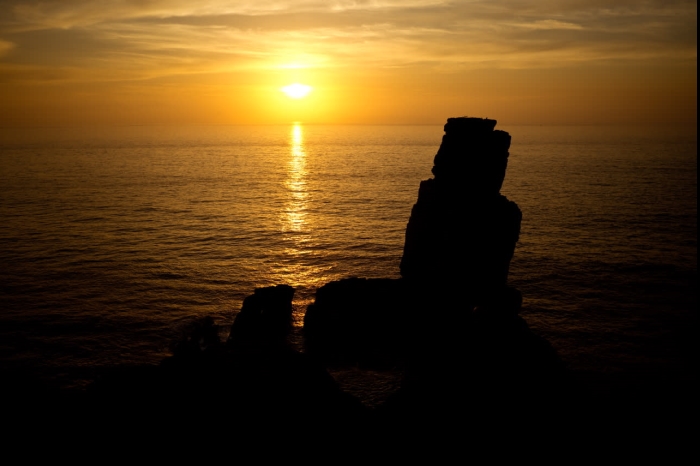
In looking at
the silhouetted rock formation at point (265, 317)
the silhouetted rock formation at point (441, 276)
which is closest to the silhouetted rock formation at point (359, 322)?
the silhouetted rock formation at point (441, 276)

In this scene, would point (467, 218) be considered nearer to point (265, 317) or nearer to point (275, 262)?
point (265, 317)

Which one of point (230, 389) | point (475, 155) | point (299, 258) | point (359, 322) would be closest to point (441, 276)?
point (359, 322)

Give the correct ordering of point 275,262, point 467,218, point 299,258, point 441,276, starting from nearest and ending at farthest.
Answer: point 467,218 < point 441,276 < point 275,262 < point 299,258

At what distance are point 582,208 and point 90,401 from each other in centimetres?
9753

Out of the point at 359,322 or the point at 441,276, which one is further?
the point at 441,276

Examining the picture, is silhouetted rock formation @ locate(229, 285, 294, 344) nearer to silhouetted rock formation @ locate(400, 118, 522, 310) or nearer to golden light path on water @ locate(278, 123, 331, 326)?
golden light path on water @ locate(278, 123, 331, 326)

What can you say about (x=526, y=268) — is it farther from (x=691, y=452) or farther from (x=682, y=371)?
(x=691, y=452)

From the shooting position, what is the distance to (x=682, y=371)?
34875 millimetres

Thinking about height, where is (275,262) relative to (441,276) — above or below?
below

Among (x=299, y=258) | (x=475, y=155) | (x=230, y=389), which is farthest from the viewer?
(x=299, y=258)

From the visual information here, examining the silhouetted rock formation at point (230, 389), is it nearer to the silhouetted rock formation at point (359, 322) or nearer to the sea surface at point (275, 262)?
the sea surface at point (275, 262)

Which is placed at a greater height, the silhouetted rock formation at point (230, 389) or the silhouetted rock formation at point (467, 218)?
the silhouetted rock formation at point (467, 218)

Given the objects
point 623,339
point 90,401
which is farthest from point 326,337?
point 623,339

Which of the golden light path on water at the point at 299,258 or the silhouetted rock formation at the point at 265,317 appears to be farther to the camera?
the golden light path on water at the point at 299,258
